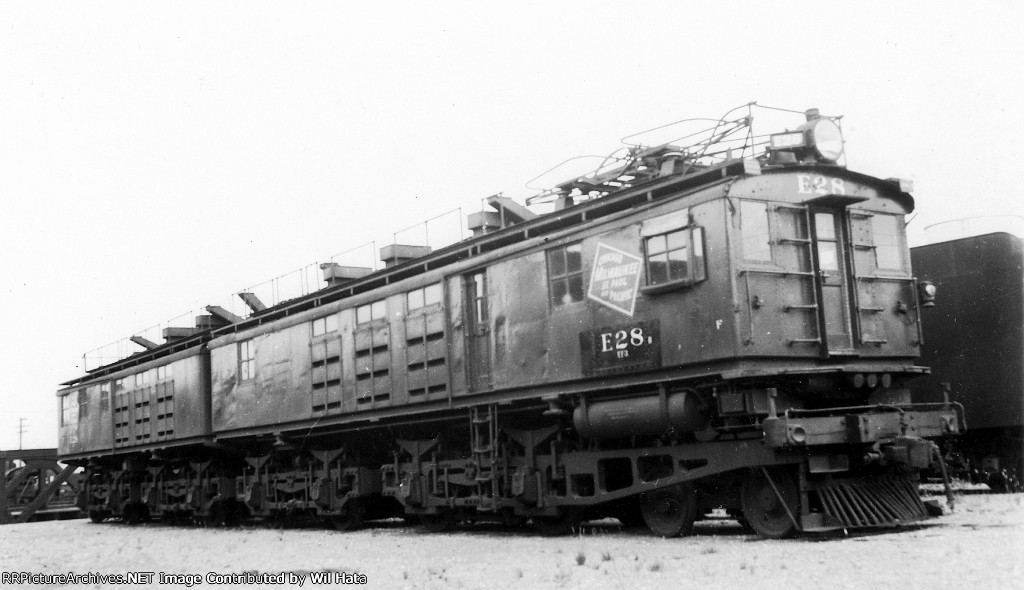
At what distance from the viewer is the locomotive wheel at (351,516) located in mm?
18875

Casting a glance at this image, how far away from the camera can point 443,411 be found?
16.3 m

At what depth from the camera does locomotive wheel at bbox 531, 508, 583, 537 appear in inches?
566

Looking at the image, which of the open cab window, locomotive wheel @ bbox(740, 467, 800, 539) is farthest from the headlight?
locomotive wheel @ bbox(740, 467, 800, 539)

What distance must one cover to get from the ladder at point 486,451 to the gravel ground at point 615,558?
0.62 m

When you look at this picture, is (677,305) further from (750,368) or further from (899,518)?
(899,518)

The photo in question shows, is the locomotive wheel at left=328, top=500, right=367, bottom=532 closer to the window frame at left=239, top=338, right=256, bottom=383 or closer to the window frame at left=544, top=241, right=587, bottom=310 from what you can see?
the window frame at left=239, top=338, right=256, bottom=383

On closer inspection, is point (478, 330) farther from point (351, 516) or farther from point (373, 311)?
point (351, 516)

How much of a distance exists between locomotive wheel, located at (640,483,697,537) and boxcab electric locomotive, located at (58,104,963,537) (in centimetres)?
4

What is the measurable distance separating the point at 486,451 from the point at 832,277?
5.77 metres

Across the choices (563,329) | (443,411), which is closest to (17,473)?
(443,411)

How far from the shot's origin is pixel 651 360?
12.5 m

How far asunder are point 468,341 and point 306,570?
5.48m

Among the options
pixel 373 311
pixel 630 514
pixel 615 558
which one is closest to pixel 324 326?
pixel 373 311

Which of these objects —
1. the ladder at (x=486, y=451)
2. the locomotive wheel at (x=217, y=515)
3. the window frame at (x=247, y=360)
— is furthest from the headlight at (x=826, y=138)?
the locomotive wheel at (x=217, y=515)
